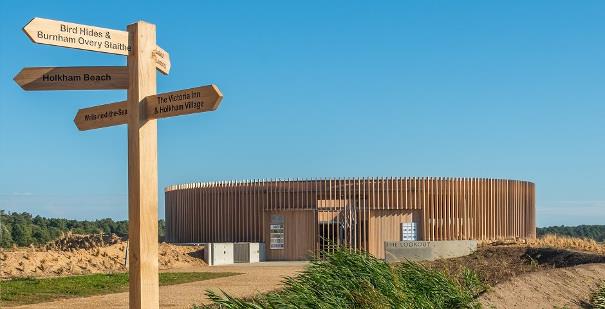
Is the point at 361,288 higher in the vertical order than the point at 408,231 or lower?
higher

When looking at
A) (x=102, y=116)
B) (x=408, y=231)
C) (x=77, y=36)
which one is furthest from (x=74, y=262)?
(x=77, y=36)

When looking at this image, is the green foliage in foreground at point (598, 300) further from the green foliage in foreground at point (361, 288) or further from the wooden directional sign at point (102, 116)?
the wooden directional sign at point (102, 116)

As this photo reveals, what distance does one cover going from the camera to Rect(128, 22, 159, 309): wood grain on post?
7.91 meters

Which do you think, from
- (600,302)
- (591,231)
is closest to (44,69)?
(600,302)

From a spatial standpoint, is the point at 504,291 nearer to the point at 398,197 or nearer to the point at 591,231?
the point at 398,197

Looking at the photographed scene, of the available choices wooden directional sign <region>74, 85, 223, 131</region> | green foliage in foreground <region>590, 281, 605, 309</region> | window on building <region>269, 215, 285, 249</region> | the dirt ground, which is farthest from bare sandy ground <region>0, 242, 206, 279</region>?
wooden directional sign <region>74, 85, 223, 131</region>

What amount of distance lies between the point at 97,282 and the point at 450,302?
12021 millimetres

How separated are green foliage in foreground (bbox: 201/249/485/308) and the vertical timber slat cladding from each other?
2118 centimetres

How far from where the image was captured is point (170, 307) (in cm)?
1523

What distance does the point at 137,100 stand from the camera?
7.93 m

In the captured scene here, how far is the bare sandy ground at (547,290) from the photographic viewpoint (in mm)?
13297

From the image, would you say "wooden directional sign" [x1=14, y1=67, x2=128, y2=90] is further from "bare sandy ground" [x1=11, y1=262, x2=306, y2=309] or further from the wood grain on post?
"bare sandy ground" [x1=11, y1=262, x2=306, y2=309]

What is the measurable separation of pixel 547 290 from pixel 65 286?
11389 millimetres

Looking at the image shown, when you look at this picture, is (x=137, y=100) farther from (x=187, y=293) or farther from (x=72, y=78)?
(x=187, y=293)
